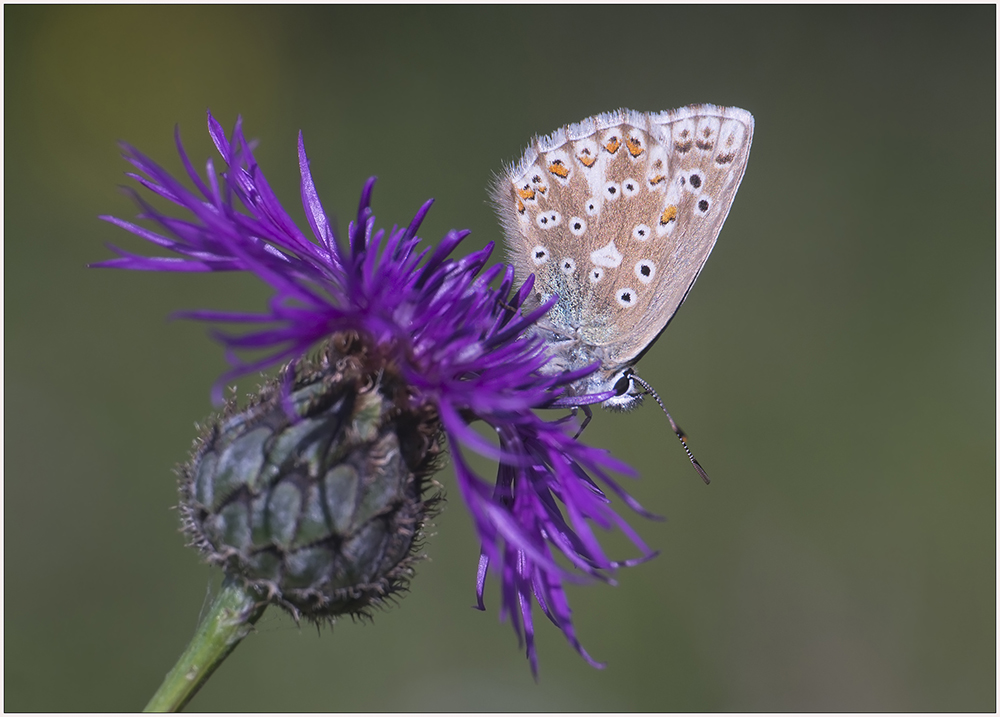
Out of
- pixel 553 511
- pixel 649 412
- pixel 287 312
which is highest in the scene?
pixel 287 312

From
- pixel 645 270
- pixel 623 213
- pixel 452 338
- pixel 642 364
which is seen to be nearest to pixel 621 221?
pixel 623 213

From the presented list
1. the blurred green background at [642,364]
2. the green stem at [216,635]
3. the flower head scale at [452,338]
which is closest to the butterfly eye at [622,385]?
the flower head scale at [452,338]

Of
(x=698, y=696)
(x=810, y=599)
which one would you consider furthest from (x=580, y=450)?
(x=810, y=599)

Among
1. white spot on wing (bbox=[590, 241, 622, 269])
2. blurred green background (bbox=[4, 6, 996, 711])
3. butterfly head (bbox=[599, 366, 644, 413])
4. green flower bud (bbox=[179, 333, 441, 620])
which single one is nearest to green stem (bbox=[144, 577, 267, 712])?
green flower bud (bbox=[179, 333, 441, 620])

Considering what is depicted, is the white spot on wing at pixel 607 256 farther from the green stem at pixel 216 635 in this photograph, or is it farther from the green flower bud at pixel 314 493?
the green stem at pixel 216 635

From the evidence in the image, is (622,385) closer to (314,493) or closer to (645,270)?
(645,270)

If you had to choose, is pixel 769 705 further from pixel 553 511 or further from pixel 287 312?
pixel 287 312

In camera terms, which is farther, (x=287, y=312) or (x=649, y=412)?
(x=649, y=412)
